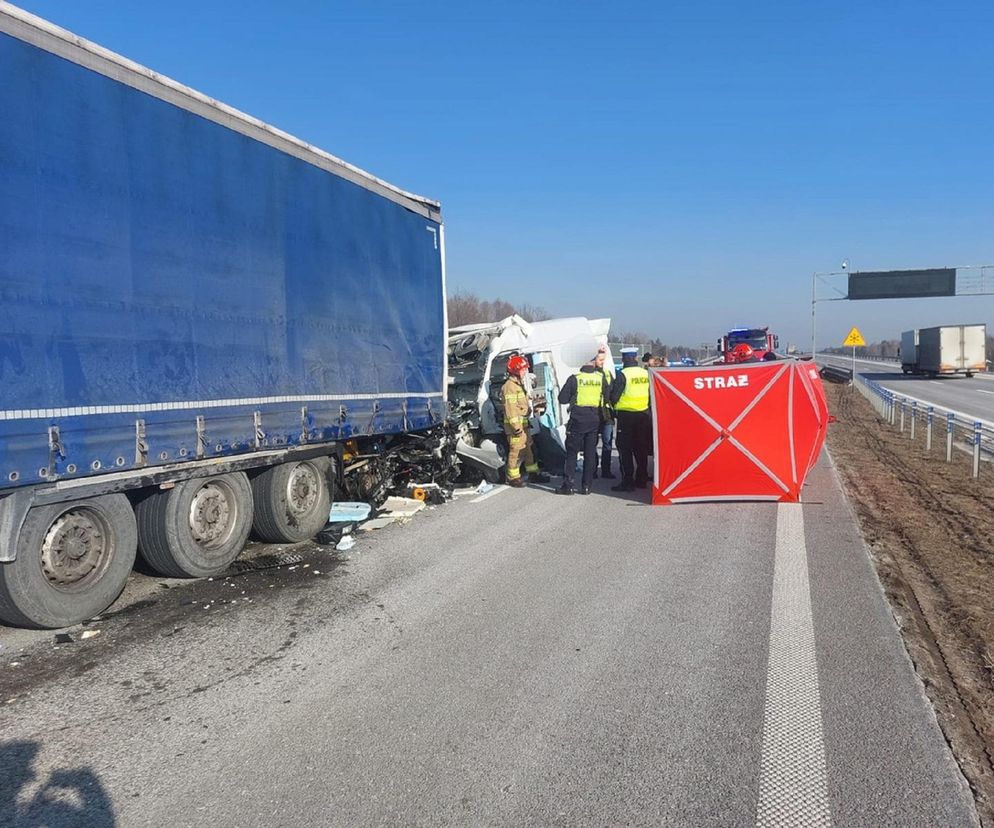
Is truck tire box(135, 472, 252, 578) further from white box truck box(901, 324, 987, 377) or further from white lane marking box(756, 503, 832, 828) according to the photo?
white box truck box(901, 324, 987, 377)

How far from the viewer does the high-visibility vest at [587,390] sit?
9.48 m

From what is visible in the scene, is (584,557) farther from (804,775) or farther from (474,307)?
(474,307)

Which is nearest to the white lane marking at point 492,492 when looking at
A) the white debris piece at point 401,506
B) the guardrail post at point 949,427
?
the white debris piece at point 401,506

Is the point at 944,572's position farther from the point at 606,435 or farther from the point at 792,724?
the point at 606,435

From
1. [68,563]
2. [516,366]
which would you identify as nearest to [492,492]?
[516,366]

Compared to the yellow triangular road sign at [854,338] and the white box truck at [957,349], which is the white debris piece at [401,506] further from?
the white box truck at [957,349]

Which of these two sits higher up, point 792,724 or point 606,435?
point 606,435

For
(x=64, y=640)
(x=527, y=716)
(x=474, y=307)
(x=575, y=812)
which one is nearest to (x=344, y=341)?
(x=64, y=640)

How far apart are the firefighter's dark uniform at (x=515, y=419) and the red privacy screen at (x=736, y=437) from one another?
214 centimetres

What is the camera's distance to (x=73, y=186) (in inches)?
179

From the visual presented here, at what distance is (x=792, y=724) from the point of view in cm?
342

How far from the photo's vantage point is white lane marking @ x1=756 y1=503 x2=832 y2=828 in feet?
9.23

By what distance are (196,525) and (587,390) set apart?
5.22 m

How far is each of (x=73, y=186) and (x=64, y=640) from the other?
2.81 metres
